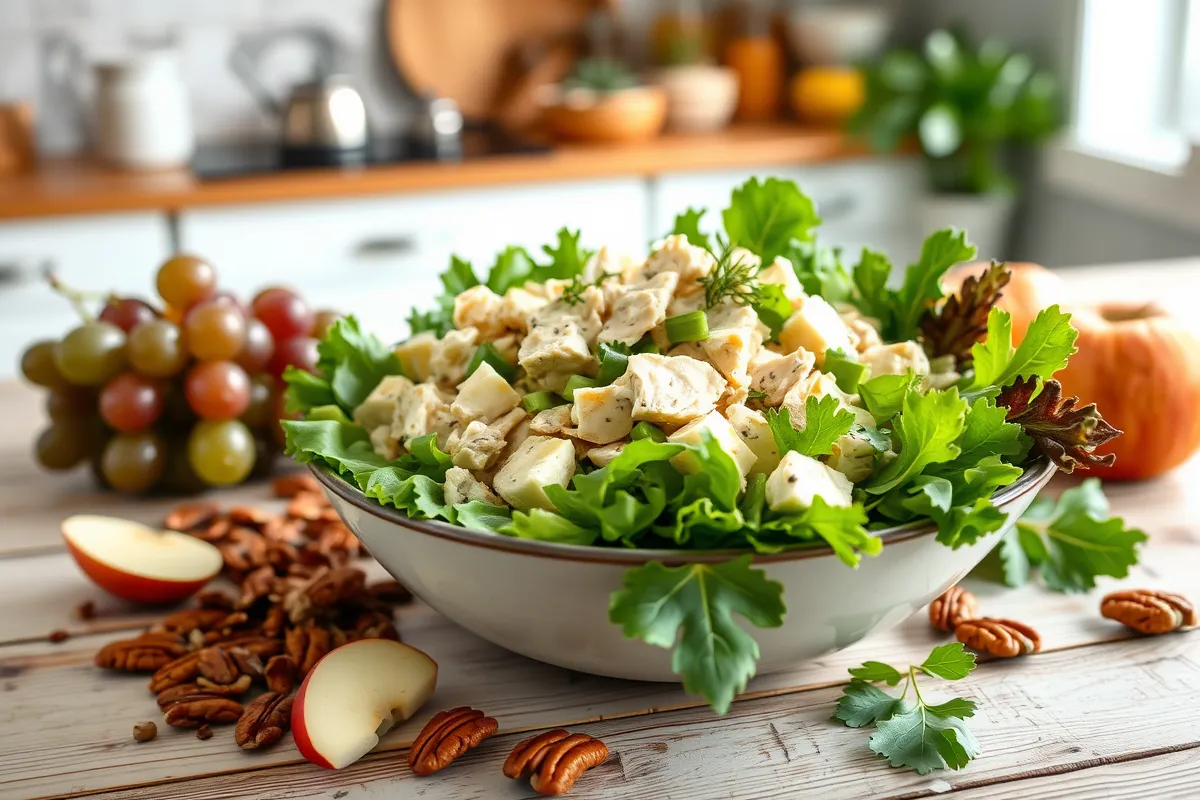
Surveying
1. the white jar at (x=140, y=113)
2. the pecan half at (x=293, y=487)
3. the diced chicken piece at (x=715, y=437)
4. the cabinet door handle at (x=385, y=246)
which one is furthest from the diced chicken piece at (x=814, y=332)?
the white jar at (x=140, y=113)

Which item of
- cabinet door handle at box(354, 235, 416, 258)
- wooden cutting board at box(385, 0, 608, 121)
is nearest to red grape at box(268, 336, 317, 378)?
cabinet door handle at box(354, 235, 416, 258)

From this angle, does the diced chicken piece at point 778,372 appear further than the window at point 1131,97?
No

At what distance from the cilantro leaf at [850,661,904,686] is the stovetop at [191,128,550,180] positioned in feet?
7.03

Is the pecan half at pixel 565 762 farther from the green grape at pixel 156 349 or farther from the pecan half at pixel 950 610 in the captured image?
the green grape at pixel 156 349

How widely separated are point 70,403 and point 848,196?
2.22 metres

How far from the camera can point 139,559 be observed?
3.53 feet

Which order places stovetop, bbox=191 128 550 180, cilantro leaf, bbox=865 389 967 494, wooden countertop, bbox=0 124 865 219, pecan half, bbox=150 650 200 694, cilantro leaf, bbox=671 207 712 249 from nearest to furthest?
cilantro leaf, bbox=865 389 967 494
pecan half, bbox=150 650 200 694
cilantro leaf, bbox=671 207 712 249
wooden countertop, bbox=0 124 865 219
stovetop, bbox=191 128 550 180

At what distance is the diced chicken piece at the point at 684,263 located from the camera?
38.9 inches

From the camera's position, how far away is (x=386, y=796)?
79 centimetres

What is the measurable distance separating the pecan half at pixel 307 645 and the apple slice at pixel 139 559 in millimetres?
152

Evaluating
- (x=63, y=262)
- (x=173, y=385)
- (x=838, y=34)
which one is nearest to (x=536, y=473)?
(x=173, y=385)

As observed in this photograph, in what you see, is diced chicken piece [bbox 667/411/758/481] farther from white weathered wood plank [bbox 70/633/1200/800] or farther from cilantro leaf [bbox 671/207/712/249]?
cilantro leaf [bbox 671/207/712/249]

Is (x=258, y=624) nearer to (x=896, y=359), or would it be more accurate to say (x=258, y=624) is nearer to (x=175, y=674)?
(x=175, y=674)

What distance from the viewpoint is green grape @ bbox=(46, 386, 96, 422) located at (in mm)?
Result: 1287
